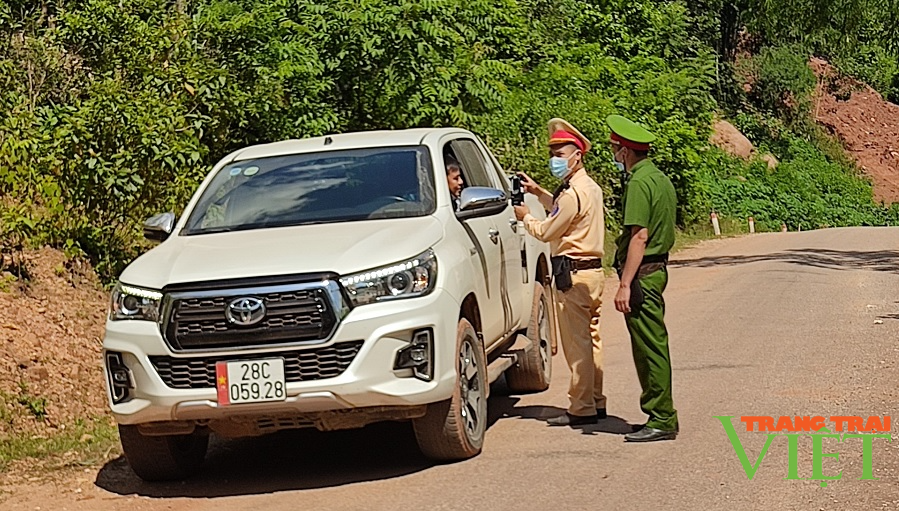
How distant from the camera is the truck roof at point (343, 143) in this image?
857 cm

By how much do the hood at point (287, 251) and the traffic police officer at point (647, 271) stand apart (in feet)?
3.66

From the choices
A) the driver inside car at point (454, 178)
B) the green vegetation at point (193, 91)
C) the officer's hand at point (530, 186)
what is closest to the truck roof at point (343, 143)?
the driver inside car at point (454, 178)

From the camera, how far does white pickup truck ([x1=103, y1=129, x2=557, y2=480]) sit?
22.3 feet

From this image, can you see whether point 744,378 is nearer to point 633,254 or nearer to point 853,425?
point 853,425

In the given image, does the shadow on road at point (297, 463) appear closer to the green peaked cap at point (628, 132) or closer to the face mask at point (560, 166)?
the face mask at point (560, 166)

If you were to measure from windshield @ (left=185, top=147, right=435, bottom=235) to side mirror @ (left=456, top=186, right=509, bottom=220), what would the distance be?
193 mm

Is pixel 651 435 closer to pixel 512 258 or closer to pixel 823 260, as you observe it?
pixel 512 258

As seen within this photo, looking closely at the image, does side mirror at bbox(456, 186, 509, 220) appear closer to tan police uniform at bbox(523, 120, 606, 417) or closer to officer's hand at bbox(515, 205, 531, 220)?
tan police uniform at bbox(523, 120, 606, 417)

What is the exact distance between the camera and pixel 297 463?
802 cm

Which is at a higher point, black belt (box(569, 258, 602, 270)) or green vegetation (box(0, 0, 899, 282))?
green vegetation (box(0, 0, 899, 282))

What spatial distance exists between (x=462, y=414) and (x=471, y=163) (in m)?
2.45

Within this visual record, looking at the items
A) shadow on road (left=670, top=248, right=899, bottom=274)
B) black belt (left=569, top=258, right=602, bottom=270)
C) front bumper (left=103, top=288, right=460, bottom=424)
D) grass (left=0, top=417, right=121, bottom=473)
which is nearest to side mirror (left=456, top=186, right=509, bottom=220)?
black belt (left=569, top=258, right=602, bottom=270)

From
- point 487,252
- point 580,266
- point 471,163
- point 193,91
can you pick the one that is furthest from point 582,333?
point 193,91

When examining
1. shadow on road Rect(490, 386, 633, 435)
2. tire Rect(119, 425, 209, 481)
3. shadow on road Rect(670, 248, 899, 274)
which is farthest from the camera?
shadow on road Rect(670, 248, 899, 274)
